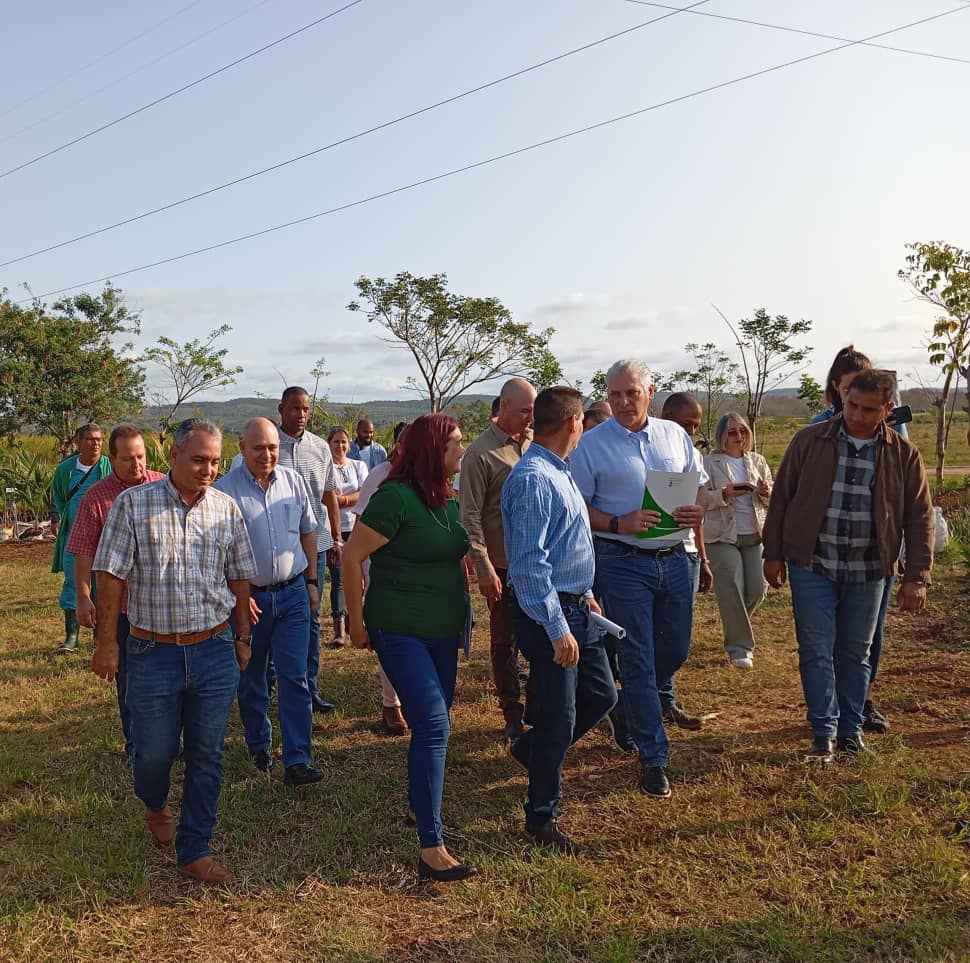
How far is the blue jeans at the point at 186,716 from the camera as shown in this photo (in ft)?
12.3

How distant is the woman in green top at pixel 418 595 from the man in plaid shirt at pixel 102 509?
163 cm

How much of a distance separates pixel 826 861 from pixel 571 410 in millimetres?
2153

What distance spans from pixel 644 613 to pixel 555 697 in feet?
3.15

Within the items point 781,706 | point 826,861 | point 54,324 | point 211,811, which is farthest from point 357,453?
point 54,324

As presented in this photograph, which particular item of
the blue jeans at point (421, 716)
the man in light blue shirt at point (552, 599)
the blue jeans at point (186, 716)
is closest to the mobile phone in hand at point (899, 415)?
the man in light blue shirt at point (552, 599)

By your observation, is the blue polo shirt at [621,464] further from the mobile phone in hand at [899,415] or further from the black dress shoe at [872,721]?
the black dress shoe at [872,721]

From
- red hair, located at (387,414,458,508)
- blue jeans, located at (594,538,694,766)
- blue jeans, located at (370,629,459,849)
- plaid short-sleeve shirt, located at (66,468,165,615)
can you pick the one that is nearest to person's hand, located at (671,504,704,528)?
blue jeans, located at (594,538,694,766)

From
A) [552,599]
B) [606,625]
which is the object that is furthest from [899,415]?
[552,599]

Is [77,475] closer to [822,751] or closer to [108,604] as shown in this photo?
[108,604]

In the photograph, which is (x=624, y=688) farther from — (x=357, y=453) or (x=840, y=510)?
(x=357, y=453)

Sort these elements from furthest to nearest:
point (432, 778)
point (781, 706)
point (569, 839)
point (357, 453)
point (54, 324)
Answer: point (54, 324), point (357, 453), point (781, 706), point (569, 839), point (432, 778)

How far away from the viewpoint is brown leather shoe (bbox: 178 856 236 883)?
12.5 feet

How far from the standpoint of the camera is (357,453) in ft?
33.3

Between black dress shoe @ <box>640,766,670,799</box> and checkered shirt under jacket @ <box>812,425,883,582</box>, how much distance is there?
4.44ft
